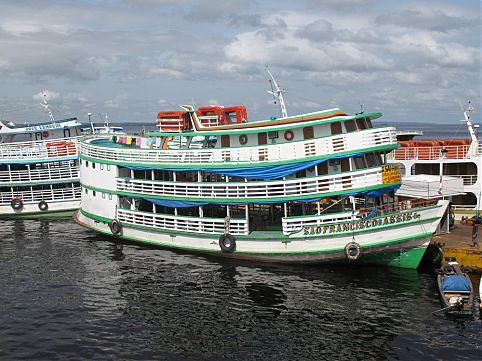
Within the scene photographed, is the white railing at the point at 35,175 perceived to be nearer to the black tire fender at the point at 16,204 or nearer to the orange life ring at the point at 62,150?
the orange life ring at the point at 62,150

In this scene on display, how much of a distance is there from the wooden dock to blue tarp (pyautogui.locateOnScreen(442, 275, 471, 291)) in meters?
4.61

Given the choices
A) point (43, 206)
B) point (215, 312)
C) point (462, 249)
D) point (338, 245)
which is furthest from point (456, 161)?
point (43, 206)

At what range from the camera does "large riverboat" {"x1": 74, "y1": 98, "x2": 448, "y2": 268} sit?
25703 millimetres

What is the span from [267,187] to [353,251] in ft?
18.8

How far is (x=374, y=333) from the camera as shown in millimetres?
19578

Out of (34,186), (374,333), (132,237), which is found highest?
(34,186)

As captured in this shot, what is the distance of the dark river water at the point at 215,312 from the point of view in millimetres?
18469

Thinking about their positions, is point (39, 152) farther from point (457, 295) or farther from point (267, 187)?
point (457, 295)

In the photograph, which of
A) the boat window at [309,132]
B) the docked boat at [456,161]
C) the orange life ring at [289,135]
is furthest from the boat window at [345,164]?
the docked boat at [456,161]

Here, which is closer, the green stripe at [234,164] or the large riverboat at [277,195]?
the large riverboat at [277,195]

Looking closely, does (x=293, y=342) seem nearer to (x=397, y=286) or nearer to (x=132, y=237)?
(x=397, y=286)

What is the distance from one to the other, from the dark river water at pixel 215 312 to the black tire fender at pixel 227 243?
0.92 metres

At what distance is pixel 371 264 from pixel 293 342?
31.6 ft

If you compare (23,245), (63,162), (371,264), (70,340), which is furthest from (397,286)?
(63,162)
